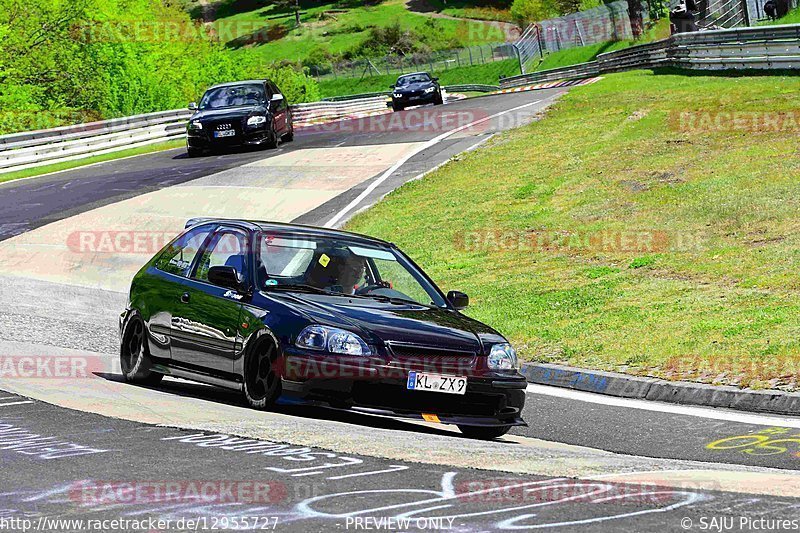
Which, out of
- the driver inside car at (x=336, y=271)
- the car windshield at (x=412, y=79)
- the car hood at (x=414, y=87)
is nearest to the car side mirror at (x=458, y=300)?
the driver inside car at (x=336, y=271)

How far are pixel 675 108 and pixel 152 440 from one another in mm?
25238

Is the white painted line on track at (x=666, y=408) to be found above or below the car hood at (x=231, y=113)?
below

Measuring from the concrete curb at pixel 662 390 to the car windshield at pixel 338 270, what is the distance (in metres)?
2.15

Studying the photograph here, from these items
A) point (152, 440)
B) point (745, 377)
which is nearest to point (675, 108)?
point (745, 377)

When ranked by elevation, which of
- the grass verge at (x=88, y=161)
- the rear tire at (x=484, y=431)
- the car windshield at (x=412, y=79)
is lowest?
the rear tire at (x=484, y=431)

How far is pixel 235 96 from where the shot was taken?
33.8 meters

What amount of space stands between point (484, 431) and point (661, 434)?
1.30 meters

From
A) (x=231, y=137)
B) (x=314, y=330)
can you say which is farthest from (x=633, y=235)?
(x=231, y=137)

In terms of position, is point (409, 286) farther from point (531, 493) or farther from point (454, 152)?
point (454, 152)

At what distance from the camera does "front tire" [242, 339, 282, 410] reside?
8883 mm

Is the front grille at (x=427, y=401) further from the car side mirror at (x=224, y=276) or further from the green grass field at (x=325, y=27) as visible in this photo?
the green grass field at (x=325, y=27)

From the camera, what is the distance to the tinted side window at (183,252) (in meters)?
10.6

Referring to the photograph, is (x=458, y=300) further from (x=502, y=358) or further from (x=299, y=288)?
(x=299, y=288)

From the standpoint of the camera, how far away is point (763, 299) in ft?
46.6
